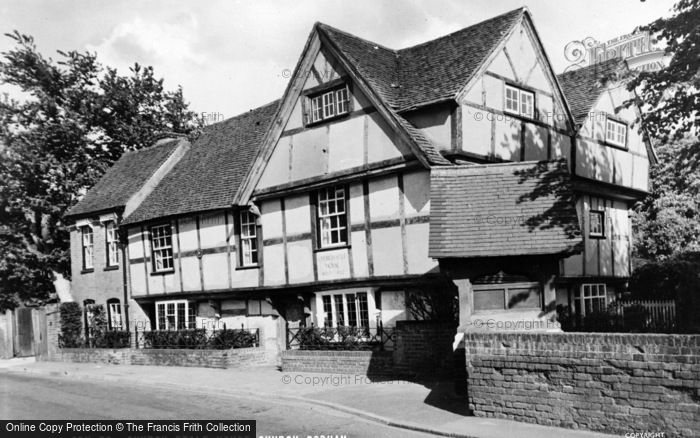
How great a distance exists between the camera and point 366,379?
56.2ft

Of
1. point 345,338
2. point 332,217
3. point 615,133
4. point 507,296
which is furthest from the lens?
point 615,133

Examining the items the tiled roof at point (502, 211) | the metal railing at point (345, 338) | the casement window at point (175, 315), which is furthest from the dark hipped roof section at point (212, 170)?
the tiled roof at point (502, 211)

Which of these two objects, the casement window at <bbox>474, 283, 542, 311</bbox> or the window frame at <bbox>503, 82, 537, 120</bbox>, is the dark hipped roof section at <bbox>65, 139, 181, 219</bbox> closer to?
the window frame at <bbox>503, 82, 537, 120</bbox>

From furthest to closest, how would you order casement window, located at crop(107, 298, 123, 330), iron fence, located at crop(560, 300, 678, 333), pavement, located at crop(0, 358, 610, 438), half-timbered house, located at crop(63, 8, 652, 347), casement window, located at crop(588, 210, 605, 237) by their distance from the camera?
casement window, located at crop(107, 298, 123, 330)
casement window, located at crop(588, 210, 605, 237)
iron fence, located at crop(560, 300, 678, 333)
half-timbered house, located at crop(63, 8, 652, 347)
pavement, located at crop(0, 358, 610, 438)

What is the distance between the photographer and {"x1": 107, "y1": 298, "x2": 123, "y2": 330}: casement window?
28453 mm

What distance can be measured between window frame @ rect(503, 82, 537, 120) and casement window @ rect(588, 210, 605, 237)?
175 inches

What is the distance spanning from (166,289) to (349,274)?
9.97m

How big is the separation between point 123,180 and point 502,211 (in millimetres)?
21925

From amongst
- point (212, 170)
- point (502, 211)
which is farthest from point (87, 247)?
point (502, 211)

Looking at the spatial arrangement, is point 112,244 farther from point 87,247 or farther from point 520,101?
point 520,101

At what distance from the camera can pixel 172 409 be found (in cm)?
1394

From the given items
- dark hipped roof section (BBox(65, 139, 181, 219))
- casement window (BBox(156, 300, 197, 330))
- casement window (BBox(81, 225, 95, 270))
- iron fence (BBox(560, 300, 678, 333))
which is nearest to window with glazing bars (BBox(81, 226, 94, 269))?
casement window (BBox(81, 225, 95, 270))

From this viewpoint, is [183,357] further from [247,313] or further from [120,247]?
[120,247]

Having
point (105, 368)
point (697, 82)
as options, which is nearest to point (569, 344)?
point (697, 82)
